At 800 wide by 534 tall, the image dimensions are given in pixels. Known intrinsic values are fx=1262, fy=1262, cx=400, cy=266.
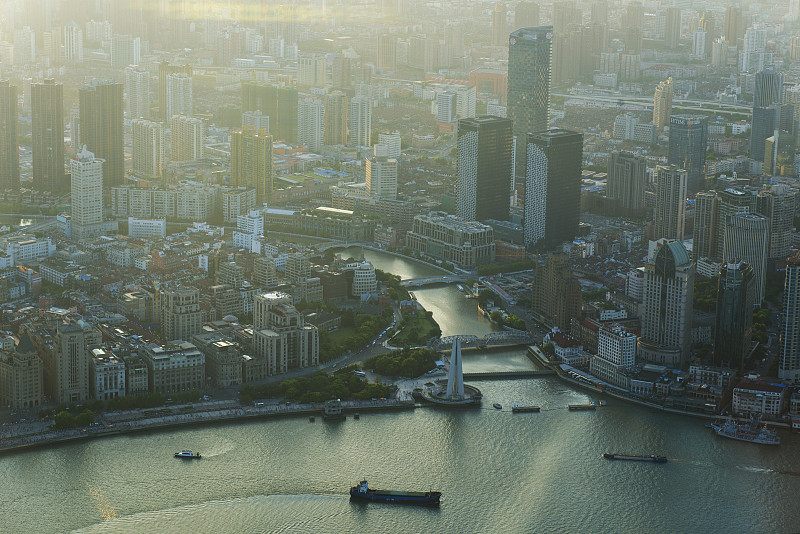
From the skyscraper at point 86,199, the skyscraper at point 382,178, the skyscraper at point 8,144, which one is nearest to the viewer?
the skyscraper at point 86,199

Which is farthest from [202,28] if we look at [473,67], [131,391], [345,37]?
[131,391]

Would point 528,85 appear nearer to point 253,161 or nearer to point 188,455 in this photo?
point 253,161

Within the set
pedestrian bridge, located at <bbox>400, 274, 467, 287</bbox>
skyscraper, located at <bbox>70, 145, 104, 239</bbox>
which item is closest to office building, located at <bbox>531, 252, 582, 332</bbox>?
pedestrian bridge, located at <bbox>400, 274, 467, 287</bbox>

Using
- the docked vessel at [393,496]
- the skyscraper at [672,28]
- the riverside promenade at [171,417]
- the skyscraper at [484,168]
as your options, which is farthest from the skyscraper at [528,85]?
the skyscraper at [672,28]

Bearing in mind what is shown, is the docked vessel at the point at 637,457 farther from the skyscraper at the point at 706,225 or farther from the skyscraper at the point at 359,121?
the skyscraper at the point at 359,121

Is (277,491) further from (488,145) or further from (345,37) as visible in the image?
(345,37)

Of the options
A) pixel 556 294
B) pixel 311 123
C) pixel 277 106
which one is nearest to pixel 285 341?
pixel 556 294

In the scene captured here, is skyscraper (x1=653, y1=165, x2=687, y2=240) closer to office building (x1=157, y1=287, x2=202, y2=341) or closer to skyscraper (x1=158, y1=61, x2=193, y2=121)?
office building (x1=157, y1=287, x2=202, y2=341)

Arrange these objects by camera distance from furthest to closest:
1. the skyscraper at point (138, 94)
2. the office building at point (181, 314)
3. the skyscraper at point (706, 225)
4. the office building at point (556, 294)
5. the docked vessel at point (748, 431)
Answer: the skyscraper at point (138, 94)
the skyscraper at point (706, 225)
the office building at point (556, 294)
the office building at point (181, 314)
the docked vessel at point (748, 431)
